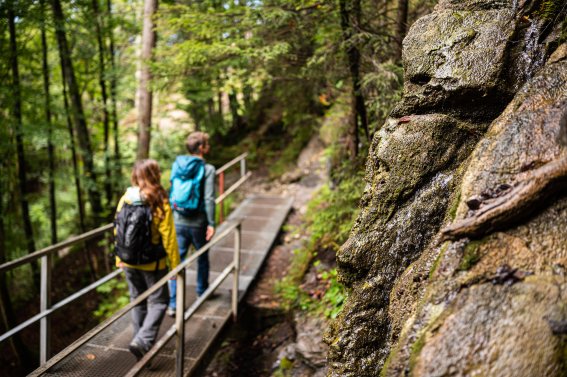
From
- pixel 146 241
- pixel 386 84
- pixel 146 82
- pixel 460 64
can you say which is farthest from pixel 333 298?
pixel 146 82

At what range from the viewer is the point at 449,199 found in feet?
8.00

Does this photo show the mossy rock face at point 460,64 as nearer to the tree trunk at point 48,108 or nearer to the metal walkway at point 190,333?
the metal walkway at point 190,333

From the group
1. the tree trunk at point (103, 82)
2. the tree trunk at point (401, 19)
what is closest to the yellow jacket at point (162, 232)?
the tree trunk at point (401, 19)

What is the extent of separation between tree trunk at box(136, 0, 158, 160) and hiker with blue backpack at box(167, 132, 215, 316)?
2534 millimetres

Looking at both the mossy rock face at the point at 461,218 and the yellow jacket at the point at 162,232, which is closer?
the mossy rock face at the point at 461,218

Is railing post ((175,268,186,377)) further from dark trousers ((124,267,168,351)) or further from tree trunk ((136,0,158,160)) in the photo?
tree trunk ((136,0,158,160))

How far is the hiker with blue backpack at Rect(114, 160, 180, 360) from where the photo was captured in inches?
139

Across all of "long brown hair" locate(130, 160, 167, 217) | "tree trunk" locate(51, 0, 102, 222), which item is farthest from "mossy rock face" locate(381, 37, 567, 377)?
"tree trunk" locate(51, 0, 102, 222)

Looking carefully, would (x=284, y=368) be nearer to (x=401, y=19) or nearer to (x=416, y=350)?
(x=416, y=350)

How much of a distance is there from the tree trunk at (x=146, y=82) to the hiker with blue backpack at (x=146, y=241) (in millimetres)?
3422

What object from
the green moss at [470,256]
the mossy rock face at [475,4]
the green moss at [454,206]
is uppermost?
the mossy rock face at [475,4]

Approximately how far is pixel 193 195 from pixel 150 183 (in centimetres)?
90

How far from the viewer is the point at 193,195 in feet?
14.7

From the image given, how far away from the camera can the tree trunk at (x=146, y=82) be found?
21.9ft
